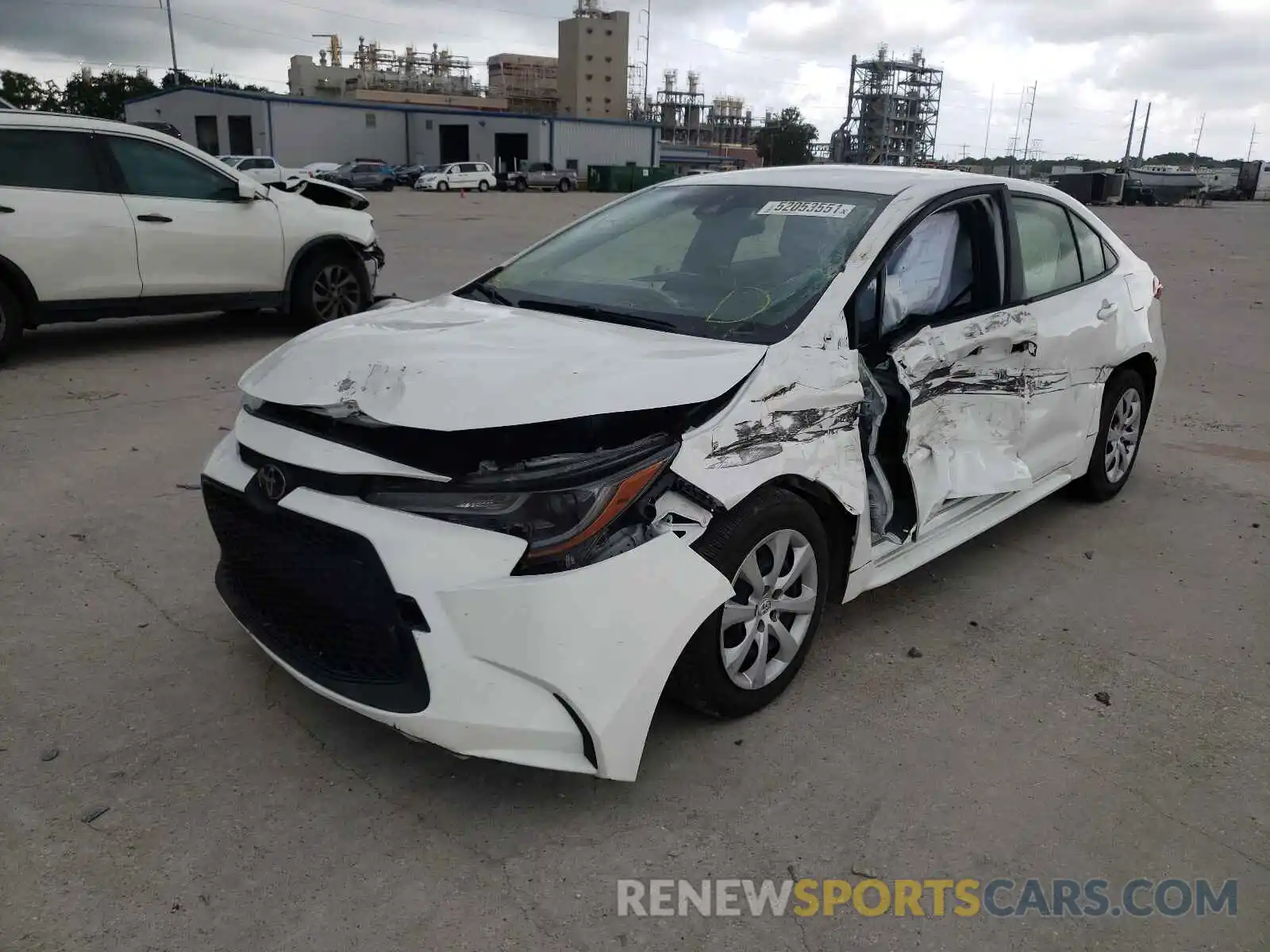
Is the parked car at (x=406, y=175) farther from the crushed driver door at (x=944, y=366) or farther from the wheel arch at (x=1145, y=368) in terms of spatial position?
the crushed driver door at (x=944, y=366)

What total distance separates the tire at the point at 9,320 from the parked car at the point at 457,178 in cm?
3950

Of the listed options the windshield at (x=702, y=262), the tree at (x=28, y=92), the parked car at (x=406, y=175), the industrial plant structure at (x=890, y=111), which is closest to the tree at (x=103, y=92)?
the tree at (x=28, y=92)

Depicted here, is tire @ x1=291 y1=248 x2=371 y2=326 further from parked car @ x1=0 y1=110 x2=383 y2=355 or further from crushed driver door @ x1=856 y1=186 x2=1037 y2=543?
crushed driver door @ x1=856 y1=186 x2=1037 y2=543

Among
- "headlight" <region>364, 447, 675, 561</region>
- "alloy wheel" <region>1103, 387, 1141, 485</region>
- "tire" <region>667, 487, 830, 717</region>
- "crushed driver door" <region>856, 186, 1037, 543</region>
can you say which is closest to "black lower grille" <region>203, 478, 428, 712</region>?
"headlight" <region>364, 447, 675, 561</region>

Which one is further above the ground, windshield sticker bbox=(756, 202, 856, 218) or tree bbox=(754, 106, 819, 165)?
tree bbox=(754, 106, 819, 165)

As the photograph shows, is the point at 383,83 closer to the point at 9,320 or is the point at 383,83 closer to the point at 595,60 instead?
the point at 595,60

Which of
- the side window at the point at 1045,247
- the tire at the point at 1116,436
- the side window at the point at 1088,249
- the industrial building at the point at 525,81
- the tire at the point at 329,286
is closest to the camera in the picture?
the side window at the point at 1045,247

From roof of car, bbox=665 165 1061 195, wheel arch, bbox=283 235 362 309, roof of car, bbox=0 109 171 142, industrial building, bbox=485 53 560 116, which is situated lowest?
wheel arch, bbox=283 235 362 309

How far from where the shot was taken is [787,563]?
10.1 ft

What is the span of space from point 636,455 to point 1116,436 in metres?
3.64

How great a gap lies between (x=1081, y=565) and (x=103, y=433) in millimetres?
5452

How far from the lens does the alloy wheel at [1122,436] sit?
512cm

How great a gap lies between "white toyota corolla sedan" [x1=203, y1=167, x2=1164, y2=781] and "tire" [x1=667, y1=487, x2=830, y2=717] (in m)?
0.01

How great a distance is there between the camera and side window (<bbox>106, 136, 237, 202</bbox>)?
25.3 feet
